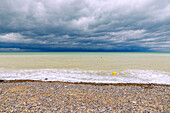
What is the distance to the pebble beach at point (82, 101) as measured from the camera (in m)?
6.31

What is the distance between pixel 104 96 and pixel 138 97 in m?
2.34

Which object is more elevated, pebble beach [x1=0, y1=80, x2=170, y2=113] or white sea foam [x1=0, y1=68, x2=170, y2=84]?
pebble beach [x1=0, y1=80, x2=170, y2=113]

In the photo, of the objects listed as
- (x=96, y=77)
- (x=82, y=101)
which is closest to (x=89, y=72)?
(x=96, y=77)

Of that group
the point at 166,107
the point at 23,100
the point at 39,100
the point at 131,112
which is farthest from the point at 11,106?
the point at 166,107

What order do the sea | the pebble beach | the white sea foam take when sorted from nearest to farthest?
the pebble beach
the white sea foam
the sea

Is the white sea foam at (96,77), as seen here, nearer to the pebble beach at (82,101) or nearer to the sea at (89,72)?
the sea at (89,72)

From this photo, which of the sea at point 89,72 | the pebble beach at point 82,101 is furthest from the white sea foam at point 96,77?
the pebble beach at point 82,101

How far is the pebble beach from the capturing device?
631 cm

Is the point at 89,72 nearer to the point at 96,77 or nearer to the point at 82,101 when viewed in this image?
the point at 96,77

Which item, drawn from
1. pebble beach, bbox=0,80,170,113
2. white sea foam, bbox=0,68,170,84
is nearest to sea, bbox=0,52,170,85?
white sea foam, bbox=0,68,170,84

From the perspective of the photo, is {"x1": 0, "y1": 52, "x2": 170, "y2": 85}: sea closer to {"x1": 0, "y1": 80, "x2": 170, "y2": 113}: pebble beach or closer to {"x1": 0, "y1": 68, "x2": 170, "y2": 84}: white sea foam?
{"x1": 0, "y1": 68, "x2": 170, "y2": 84}: white sea foam

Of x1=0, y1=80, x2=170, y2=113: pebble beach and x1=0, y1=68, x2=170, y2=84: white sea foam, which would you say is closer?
x1=0, y1=80, x2=170, y2=113: pebble beach

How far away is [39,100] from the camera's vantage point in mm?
7199

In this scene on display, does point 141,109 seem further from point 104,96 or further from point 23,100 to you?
point 23,100
